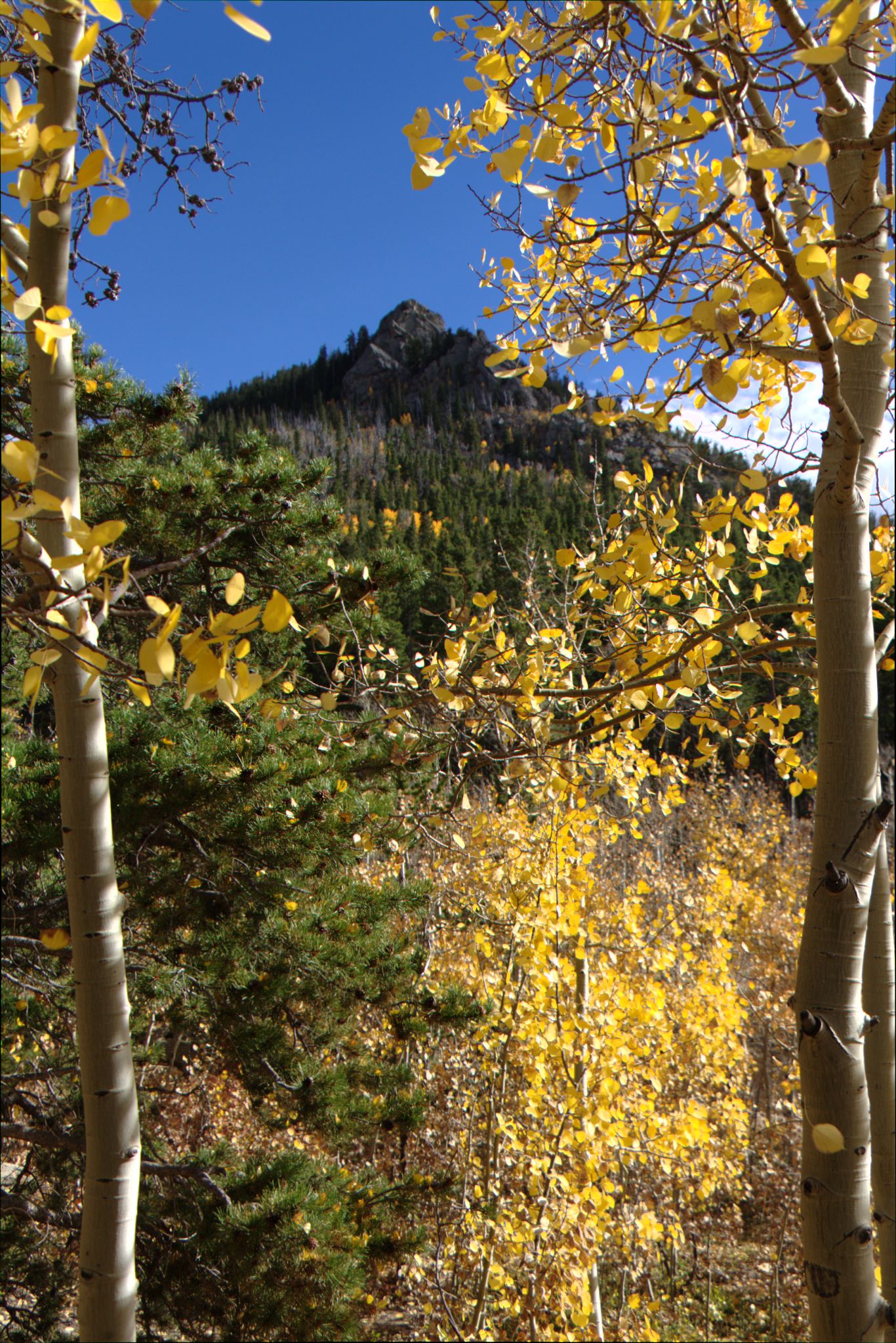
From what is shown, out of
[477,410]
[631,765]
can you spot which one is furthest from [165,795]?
[477,410]

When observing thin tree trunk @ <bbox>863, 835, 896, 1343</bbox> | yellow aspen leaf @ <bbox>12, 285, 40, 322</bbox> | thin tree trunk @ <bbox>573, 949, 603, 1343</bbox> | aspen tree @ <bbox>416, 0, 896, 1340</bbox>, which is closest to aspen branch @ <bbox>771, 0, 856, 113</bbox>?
aspen tree @ <bbox>416, 0, 896, 1340</bbox>

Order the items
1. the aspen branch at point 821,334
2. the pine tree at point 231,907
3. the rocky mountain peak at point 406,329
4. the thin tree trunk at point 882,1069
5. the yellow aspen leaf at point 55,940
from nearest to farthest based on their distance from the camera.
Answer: the aspen branch at point 821,334
the thin tree trunk at point 882,1069
the yellow aspen leaf at point 55,940
the pine tree at point 231,907
the rocky mountain peak at point 406,329

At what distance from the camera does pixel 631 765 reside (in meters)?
3.32

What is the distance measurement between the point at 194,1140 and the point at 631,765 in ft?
22.9

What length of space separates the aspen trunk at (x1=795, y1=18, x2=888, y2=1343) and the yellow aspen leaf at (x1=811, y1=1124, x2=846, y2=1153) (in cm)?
6

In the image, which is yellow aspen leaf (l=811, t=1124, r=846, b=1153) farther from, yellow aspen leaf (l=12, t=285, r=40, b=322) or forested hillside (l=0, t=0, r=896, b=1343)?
yellow aspen leaf (l=12, t=285, r=40, b=322)

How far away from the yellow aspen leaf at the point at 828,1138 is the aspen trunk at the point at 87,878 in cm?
113

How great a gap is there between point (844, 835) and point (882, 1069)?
0.52 metres

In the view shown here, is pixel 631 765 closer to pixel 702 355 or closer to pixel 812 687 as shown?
pixel 812 687

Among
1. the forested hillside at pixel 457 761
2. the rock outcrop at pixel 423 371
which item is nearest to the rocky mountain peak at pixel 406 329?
the rock outcrop at pixel 423 371

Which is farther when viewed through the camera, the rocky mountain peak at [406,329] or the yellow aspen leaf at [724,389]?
the rocky mountain peak at [406,329]

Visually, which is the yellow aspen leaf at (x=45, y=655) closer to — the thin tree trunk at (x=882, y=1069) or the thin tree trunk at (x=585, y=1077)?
the thin tree trunk at (x=882, y=1069)

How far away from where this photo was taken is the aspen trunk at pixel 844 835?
1259 mm

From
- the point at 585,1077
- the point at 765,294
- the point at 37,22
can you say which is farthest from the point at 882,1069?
the point at 585,1077
